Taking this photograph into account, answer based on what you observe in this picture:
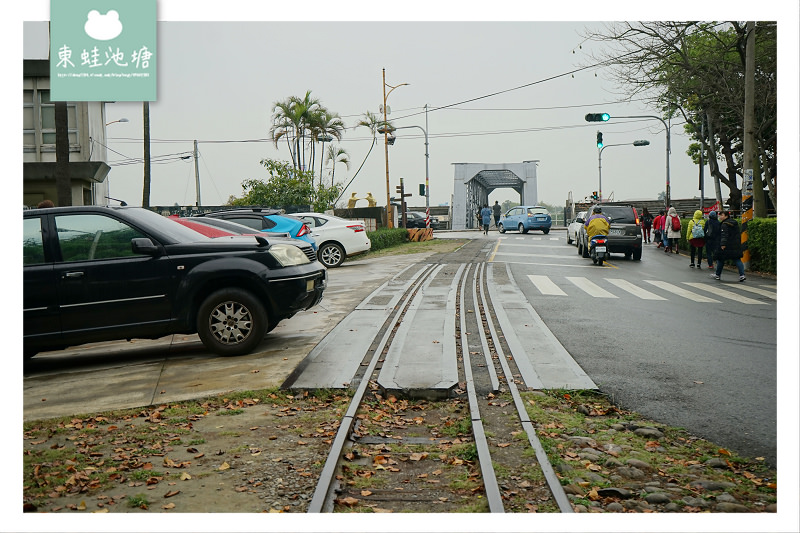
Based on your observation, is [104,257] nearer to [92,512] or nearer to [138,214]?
[138,214]

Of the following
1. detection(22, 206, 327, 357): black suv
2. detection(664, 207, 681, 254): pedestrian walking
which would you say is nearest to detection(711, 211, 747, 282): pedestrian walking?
detection(664, 207, 681, 254): pedestrian walking

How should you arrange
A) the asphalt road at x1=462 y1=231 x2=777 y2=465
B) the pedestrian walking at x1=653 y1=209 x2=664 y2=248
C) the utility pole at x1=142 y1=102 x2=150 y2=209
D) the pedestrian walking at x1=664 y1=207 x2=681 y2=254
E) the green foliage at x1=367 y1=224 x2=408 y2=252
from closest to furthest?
the asphalt road at x1=462 y1=231 x2=777 y2=465 < the utility pole at x1=142 y1=102 x2=150 y2=209 < the pedestrian walking at x1=664 y1=207 x2=681 y2=254 < the green foliage at x1=367 y1=224 x2=408 y2=252 < the pedestrian walking at x1=653 y1=209 x2=664 y2=248

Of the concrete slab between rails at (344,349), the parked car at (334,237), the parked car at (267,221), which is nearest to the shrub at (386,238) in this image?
the parked car at (334,237)

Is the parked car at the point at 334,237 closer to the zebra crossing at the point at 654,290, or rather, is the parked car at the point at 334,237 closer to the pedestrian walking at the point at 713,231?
the zebra crossing at the point at 654,290

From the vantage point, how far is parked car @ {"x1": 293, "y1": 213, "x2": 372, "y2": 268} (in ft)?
69.7

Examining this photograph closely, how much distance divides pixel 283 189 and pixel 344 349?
84.9ft

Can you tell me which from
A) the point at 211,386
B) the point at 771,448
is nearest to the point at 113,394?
the point at 211,386

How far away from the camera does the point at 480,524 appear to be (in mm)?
4066

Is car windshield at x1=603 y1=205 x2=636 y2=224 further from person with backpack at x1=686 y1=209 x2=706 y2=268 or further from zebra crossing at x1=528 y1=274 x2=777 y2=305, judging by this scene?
zebra crossing at x1=528 y1=274 x2=777 y2=305

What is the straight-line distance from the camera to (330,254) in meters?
21.5

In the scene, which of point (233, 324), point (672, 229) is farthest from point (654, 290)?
point (672, 229)

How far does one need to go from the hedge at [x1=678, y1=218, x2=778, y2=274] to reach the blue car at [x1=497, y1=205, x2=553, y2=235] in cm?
2110

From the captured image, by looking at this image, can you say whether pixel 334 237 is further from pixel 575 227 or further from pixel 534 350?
pixel 534 350

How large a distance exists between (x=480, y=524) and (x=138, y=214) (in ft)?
19.9
